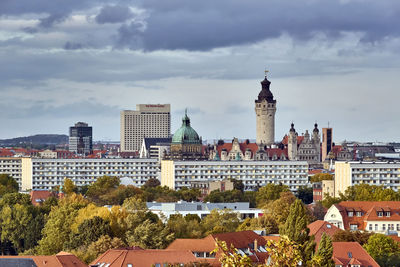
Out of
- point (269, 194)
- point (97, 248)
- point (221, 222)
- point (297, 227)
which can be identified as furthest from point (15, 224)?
point (269, 194)

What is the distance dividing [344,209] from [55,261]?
56592mm

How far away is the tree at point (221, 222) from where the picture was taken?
126 m

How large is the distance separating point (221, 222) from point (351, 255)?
38.4 meters

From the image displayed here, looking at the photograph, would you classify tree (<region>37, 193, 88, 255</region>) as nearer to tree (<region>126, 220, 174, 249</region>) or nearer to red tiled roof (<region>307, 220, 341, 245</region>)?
tree (<region>126, 220, 174, 249</region>)

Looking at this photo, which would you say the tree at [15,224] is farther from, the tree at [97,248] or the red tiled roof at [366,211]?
the red tiled roof at [366,211]

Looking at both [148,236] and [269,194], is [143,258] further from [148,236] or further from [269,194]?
[269,194]

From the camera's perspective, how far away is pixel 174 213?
152 meters

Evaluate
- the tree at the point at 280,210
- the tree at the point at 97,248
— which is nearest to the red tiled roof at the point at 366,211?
the tree at the point at 280,210

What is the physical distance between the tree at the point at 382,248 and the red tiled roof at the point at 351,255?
147 cm

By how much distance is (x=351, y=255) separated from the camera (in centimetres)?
9675

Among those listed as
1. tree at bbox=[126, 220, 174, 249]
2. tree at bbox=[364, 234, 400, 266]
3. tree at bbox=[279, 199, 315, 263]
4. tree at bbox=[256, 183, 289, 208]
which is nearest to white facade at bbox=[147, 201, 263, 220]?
tree at bbox=[256, 183, 289, 208]

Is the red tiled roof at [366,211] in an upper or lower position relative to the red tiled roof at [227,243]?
upper

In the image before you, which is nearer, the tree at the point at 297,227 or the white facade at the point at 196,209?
the tree at the point at 297,227

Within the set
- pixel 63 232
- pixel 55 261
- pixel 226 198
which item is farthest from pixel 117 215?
pixel 226 198
